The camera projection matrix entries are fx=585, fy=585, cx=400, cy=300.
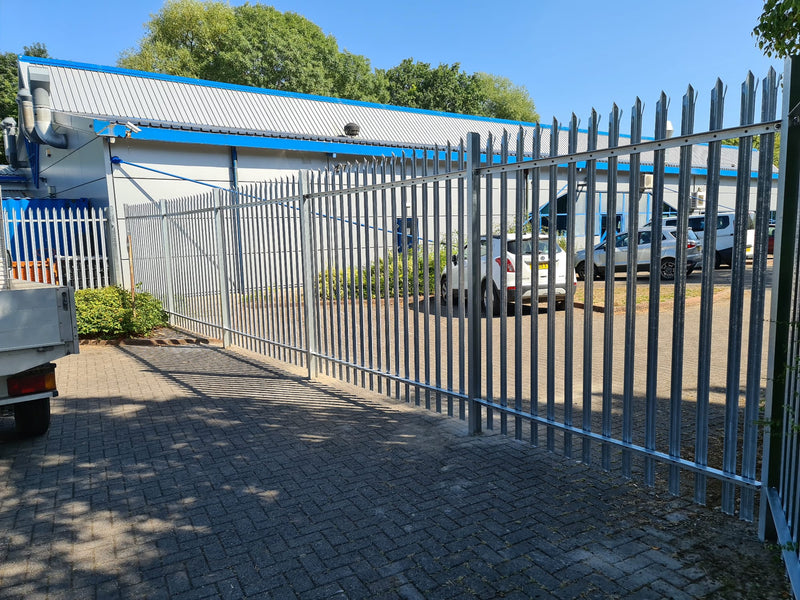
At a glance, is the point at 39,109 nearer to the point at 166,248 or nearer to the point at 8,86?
the point at 166,248

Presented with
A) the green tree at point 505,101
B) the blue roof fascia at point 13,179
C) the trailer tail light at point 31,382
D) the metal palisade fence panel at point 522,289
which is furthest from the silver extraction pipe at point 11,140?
the green tree at point 505,101

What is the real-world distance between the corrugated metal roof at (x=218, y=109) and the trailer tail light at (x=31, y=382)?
423 inches

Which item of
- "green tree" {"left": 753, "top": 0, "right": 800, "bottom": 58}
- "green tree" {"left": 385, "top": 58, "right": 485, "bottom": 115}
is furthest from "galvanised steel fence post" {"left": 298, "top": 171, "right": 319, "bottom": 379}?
"green tree" {"left": 385, "top": 58, "right": 485, "bottom": 115}

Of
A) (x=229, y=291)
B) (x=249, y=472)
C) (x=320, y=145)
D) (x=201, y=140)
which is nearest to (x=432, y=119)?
(x=320, y=145)

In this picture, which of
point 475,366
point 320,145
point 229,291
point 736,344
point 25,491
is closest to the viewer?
point 736,344

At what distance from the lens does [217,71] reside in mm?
38625

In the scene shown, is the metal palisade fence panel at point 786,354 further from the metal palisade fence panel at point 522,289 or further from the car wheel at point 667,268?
the car wheel at point 667,268

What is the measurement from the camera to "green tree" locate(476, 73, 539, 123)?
65.1 metres

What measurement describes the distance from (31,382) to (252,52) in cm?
3634

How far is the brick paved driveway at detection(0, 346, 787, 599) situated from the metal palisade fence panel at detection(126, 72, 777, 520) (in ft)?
1.26

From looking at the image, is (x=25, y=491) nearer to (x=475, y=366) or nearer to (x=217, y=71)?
(x=475, y=366)

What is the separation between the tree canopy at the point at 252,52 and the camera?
122 feet

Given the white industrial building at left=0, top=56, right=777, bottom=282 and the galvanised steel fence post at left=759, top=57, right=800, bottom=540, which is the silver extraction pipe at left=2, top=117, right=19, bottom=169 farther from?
the galvanised steel fence post at left=759, top=57, right=800, bottom=540

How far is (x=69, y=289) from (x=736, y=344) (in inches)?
198
